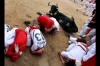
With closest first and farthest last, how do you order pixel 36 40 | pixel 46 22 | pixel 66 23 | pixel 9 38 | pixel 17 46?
pixel 17 46
pixel 9 38
pixel 36 40
pixel 46 22
pixel 66 23

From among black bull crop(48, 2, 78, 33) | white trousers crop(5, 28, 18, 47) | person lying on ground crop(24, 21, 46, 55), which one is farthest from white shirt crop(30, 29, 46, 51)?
black bull crop(48, 2, 78, 33)

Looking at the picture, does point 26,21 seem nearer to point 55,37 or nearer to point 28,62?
point 55,37

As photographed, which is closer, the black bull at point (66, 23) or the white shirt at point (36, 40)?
the white shirt at point (36, 40)

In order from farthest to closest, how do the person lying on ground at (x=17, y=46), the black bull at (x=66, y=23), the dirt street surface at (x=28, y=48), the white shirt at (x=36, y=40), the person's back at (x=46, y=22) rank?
the black bull at (x=66, y=23), the person's back at (x=46, y=22), the dirt street surface at (x=28, y=48), the white shirt at (x=36, y=40), the person lying on ground at (x=17, y=46)

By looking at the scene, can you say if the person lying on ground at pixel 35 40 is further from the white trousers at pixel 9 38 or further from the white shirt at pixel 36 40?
the white trousers at pixel 9 38

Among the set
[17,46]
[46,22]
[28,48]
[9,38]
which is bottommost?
[28,48]

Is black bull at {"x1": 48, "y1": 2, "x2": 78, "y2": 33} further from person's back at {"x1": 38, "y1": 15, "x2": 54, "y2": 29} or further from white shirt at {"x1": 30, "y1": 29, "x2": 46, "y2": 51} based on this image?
white shirt at {"x1": 30, "y1": 29, "x2": 46, "y2": 51}

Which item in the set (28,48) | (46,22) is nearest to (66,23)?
(46,22)

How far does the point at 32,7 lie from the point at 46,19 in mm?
1789

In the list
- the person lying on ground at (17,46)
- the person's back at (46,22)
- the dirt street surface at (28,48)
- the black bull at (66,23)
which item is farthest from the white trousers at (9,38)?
the black bull at (66,23)

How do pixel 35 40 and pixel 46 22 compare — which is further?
pixel 46 22

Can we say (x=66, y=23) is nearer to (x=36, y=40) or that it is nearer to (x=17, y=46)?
(x=36, y=40)

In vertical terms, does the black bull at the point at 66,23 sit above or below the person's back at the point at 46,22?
below
